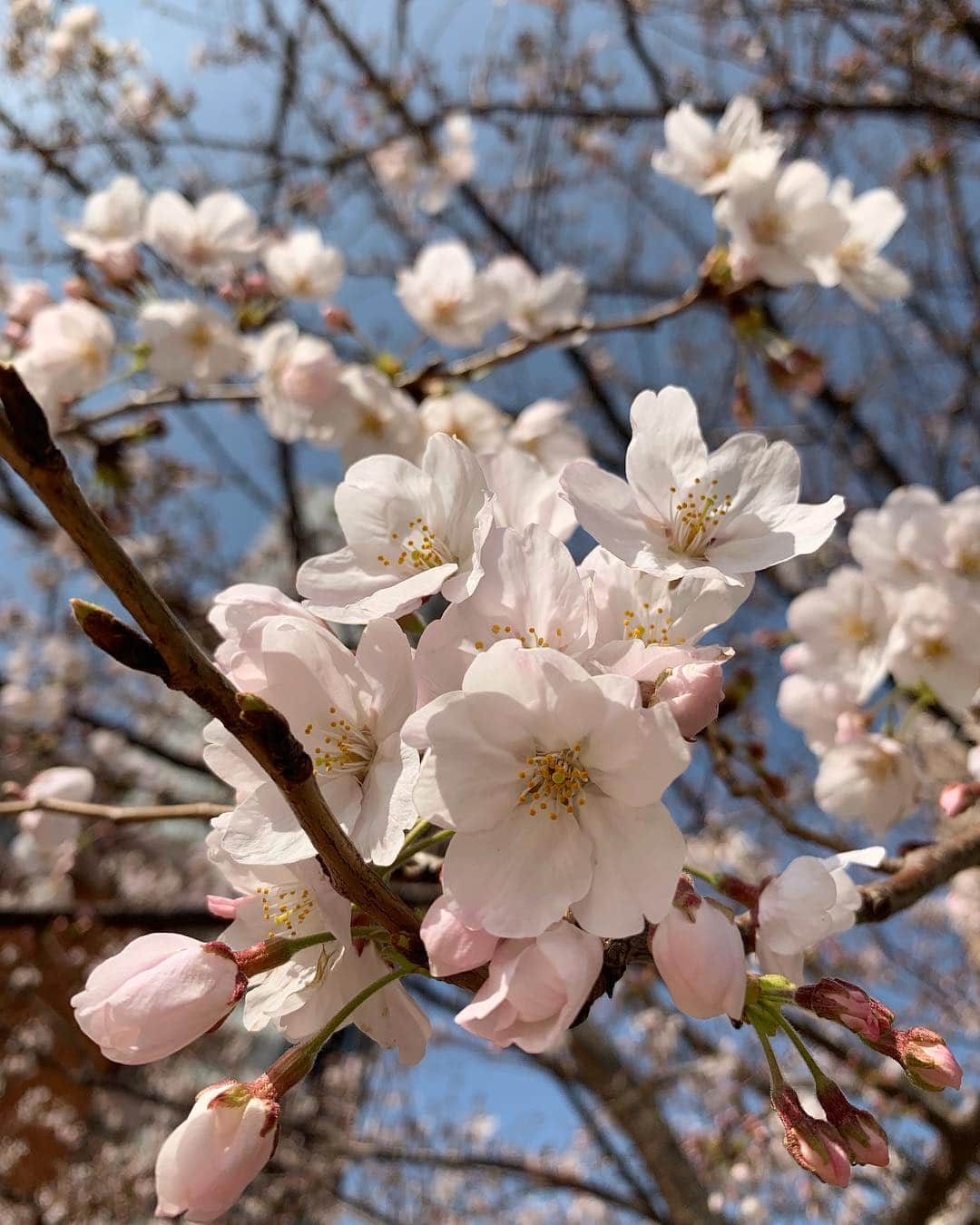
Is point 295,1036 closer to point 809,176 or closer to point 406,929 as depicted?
point 406,929

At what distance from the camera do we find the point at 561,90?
508 centimetres

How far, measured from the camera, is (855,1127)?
776 millimetres

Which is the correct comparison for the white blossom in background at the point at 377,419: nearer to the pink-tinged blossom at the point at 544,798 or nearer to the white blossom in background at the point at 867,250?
the white blossom in background at the point at 867,250

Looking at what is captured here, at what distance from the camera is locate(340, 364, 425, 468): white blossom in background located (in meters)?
2.37

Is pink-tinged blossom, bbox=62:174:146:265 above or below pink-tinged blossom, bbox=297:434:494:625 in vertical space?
above

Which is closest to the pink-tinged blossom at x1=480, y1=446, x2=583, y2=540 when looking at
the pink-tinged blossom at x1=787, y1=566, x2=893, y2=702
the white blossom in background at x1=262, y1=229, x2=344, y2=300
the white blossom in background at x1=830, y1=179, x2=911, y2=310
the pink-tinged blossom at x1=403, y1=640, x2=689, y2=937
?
the pink-tinged blossom at x1=403, y1=640, x2=689, y2=937

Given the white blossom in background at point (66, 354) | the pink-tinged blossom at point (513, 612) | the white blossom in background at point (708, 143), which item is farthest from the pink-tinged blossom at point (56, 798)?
the white blossom in background at point (708, 143)

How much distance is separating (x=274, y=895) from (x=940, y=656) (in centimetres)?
136

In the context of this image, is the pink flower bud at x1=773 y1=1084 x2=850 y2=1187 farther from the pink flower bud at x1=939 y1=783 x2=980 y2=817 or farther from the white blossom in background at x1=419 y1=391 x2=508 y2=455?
the white blossom in background at x1=419 y1=391 x2=508 y2=455

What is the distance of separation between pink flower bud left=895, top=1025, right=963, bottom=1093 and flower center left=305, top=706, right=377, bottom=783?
0.56m

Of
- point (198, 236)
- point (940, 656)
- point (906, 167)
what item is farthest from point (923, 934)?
point (198, 236)

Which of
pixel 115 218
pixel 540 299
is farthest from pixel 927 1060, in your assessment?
pixel 115 218

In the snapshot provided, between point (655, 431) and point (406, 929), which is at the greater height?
point (655, 431)

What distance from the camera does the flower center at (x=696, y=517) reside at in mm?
985
